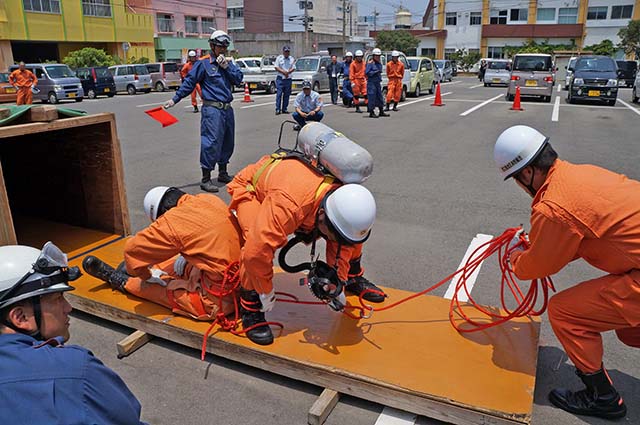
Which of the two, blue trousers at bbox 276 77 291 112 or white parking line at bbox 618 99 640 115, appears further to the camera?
white parking line at bbox 618 99 640 115

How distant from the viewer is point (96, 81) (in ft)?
80.4

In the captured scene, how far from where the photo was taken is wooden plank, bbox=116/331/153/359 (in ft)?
11.6

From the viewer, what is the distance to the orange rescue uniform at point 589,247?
2.60m

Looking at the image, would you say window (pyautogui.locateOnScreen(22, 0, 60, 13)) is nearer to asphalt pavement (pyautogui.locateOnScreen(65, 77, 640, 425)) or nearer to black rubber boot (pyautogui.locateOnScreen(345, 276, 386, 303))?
asphalt pavement (pyautogui.locateOnScreen(65, 77, 640, 425))

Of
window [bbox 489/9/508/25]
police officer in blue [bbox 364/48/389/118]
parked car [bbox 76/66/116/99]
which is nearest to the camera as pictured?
police officer in blue [bbox 364/48/389/118]

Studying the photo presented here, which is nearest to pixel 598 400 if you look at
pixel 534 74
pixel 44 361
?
pixel 44 361

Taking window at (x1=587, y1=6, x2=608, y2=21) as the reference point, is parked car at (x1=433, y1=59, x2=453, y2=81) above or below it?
below

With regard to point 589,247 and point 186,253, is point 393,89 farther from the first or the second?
point 589,247

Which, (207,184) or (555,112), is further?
(555,112)

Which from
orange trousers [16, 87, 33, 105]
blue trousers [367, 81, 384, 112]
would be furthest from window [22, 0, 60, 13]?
blue trousers [367, 81, 384, 112]

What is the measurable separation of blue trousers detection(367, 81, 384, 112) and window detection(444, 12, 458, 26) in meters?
48.1

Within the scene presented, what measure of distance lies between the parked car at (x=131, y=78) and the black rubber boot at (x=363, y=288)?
83.2 feet

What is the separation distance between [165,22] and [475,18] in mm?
33626

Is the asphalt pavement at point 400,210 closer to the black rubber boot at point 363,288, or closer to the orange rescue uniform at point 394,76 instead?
the black rubber boot at point 363,288
